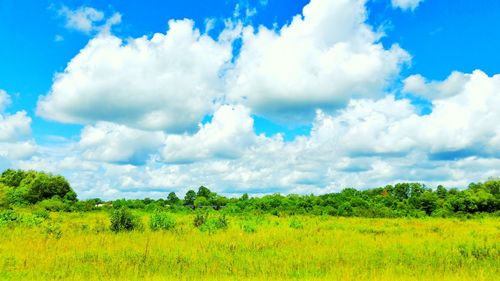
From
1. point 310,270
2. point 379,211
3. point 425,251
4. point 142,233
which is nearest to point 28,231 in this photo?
point 142,233

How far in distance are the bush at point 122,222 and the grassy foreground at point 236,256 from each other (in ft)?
1.93

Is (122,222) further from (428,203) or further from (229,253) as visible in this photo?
(428,203)

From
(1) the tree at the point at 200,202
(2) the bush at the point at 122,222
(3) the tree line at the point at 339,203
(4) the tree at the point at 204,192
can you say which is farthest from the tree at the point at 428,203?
(2) the bush at the point at 122,222

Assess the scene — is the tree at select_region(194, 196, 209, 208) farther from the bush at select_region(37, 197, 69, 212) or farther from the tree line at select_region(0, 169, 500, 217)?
the bush at select_region(37, 197, 69, 212)

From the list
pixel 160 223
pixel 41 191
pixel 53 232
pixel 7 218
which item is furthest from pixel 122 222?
pixel 41 191

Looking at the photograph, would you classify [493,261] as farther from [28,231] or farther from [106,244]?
[28,231]

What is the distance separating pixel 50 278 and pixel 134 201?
4436cm

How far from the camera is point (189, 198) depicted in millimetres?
56281

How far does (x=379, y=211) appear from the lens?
41.2 meters

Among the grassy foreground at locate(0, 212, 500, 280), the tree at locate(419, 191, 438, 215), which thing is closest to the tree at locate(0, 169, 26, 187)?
the grassy foreground at locate(0, 212, 500, 280)

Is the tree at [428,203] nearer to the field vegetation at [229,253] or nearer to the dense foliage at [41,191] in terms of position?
the field vegetation at [229,253]

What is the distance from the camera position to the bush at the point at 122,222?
22.0 m

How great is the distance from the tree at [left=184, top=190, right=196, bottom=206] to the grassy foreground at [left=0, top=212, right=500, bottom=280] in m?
33.4

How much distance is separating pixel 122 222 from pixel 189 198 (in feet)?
112
